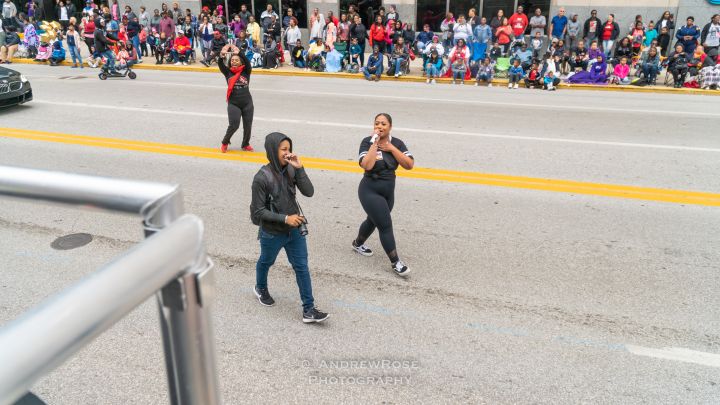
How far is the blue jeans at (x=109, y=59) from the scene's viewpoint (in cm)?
1791

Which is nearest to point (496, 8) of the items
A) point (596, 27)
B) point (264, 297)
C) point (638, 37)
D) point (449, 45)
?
point (449, 45)

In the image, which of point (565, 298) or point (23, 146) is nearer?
point (565, 298)

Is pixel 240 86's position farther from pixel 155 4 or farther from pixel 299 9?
pixel 155 4

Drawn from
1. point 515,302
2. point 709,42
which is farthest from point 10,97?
point 709,42

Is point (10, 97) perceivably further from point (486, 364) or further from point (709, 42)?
point (709, 42)

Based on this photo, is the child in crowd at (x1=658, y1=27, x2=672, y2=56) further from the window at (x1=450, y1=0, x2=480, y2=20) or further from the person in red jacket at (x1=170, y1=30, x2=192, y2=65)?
the person in red jacket at (x1=170, y1=30, x2=192, y2=65)

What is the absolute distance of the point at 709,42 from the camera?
59.8ft

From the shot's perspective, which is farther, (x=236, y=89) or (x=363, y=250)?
(x=236, y=89)

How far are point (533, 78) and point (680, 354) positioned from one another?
13920 mm

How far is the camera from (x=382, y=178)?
5.78 metres

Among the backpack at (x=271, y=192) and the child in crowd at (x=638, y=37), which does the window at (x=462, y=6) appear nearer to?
the child in crowd at (x=638, y=37)

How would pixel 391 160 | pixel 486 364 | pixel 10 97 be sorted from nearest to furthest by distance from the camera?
1. pixel 486 364
2. pixel 391 160
3. pixel 10 97

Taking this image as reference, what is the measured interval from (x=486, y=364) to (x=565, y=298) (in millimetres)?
1405

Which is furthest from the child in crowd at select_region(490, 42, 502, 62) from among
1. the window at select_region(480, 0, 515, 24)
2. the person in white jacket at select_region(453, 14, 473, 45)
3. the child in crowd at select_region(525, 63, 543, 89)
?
the window at select_region(480, 0, 515, 24)
